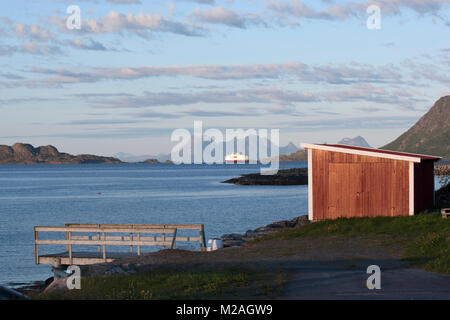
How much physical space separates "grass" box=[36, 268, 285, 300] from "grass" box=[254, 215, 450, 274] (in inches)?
212

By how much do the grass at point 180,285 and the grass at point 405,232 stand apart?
5378 millimetres

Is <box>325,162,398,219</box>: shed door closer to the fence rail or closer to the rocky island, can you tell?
the fence rail

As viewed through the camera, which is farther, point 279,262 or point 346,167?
point 346,167

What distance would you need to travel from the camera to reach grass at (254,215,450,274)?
1810 cm

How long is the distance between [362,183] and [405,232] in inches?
172

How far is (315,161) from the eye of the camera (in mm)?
27453

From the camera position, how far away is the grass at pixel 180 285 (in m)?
12.5

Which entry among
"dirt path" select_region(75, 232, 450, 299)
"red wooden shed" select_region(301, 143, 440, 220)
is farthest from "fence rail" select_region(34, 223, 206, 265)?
"red wooden shed" select_region(301, 143, 440, 220)

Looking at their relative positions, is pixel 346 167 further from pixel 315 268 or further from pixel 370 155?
pixel 315 268

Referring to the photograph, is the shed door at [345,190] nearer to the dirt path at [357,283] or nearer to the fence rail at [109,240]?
the fence rail at [109,240]

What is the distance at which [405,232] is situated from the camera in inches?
894

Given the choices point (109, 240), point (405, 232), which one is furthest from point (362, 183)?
point (109, 240)
